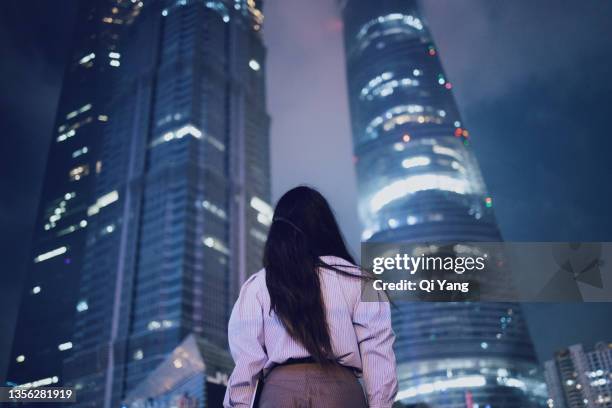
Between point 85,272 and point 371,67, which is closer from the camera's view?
point 85,272

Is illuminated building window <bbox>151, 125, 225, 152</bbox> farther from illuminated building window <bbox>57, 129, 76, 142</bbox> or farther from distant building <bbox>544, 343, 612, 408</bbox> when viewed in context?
distant building <bbox>544, 343, 612, 408</bbox>

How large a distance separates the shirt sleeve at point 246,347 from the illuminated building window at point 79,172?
270ft

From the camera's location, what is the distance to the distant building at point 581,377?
8388 cm

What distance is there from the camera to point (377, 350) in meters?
1.95

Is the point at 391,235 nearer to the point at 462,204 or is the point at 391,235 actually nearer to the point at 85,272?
the point at 462,204

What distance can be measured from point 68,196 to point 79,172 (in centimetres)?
372

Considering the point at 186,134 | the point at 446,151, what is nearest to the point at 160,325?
the point at 186,134

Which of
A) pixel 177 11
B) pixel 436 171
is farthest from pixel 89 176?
pixel 436 171

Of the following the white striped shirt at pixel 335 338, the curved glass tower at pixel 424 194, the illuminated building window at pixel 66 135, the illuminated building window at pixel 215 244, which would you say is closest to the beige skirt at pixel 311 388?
the white striped shirt at pixel 335 338

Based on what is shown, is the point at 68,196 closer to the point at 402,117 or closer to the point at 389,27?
the point at 402,117

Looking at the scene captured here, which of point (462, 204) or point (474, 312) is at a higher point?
point (462, 204)

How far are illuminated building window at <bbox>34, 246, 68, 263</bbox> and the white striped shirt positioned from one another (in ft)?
257

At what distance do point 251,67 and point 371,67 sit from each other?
37.4m

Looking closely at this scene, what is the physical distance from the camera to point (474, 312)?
7788cm
